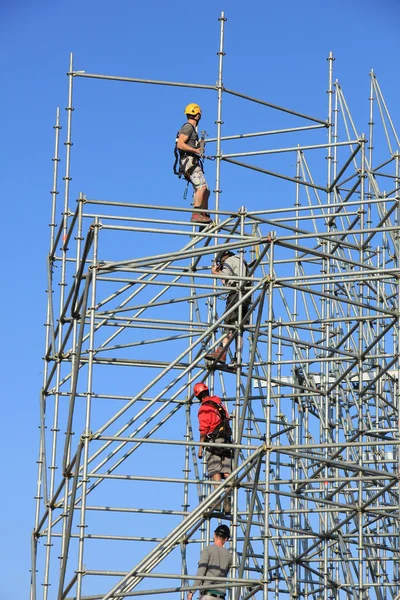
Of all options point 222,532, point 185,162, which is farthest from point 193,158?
point 222,532

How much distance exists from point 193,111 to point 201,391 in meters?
4.98

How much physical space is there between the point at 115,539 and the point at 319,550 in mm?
6146

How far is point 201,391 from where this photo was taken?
24.8 m

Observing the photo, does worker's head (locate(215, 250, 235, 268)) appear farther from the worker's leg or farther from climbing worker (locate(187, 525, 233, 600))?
climbing worker (locate(187, 525, 233, 600))

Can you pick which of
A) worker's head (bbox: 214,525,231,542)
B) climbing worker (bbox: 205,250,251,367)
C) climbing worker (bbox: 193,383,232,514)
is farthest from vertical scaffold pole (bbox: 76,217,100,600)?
climbing worker (bbox: 205,250,251,367)

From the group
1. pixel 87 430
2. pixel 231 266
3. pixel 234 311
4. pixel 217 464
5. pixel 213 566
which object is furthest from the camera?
pixel 231 266

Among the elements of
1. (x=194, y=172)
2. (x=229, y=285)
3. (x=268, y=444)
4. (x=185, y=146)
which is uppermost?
(x=185, y=146)

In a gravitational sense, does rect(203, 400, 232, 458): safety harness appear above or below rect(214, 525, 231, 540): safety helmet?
above

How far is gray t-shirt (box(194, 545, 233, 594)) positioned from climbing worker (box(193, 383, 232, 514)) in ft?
4.72

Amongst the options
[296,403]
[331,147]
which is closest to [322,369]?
[296,403]

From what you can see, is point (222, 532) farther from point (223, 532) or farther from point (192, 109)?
point (192, 109)

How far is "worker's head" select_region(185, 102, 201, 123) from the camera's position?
1080 inches

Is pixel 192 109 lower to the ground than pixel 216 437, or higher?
higher

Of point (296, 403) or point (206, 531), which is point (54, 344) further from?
point (296, 403)
